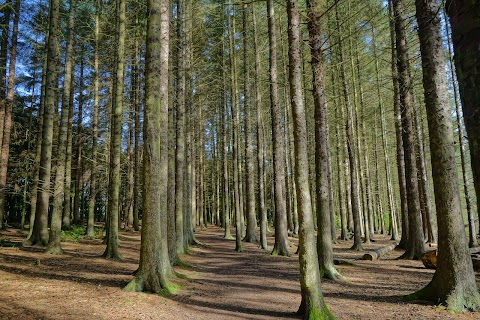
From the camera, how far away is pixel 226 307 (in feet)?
20.6

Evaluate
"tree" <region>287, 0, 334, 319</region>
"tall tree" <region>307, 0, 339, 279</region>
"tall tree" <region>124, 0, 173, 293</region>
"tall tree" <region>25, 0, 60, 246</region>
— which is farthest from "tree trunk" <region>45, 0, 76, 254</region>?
"tree" <region>287, 0, 334, 319</region>

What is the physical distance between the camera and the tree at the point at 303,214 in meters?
5.20

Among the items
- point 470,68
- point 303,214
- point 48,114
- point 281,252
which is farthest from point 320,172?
point 48,114

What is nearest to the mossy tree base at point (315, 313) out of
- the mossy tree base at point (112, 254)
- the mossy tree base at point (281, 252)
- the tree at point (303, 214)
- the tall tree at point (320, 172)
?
the tree at point (303, 214)

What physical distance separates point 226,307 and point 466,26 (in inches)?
244

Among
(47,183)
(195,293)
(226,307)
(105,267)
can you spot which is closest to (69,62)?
(47,183)

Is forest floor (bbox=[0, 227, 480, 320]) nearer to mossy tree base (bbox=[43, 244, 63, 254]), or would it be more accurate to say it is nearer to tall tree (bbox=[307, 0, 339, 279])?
mossy tree base (bbox=[43, 244, 63, 254])

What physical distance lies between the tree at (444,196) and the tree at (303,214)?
7.25ft

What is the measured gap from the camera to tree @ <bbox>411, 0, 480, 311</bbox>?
5.81m

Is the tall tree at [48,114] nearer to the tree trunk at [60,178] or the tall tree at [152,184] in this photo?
the tree trunk at [60,178]

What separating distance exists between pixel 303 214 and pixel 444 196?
2.88 metres

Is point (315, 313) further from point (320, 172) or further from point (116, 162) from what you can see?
point (116, 162)

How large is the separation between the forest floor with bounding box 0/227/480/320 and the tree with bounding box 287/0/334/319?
22.4 inches

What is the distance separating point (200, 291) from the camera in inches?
294
